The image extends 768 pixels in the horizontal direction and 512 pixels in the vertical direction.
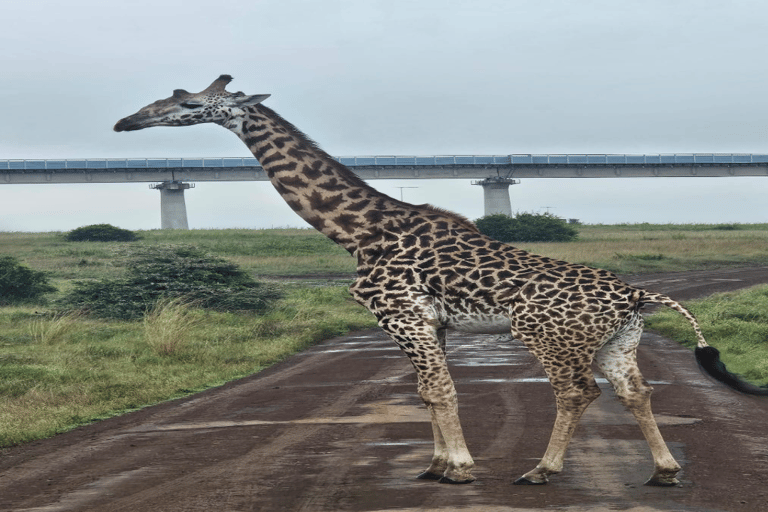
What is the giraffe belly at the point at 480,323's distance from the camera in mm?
8391

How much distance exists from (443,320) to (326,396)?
5099 mm

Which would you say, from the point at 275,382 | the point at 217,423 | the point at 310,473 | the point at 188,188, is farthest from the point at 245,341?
the point at 188,188

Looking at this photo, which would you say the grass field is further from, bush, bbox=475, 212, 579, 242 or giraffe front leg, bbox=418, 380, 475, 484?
bush, bbox=475, 212, 579, 242

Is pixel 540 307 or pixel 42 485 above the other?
pixel 540 307

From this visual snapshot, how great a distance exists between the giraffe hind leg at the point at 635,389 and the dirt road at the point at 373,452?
200 mm

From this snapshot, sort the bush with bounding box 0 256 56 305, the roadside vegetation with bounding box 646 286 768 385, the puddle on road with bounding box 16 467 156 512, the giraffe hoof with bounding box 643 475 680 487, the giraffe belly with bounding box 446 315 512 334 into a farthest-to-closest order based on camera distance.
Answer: the bush with bounding box 0 256 56 305, the roadside vegetation with bounding box 646 286 768 385, the giraffe belly with bounding box 446 315 512 334, the giraffe hoof with bounding box 643 475 680 487, the puddle on road with bounding box 16 467 156 512

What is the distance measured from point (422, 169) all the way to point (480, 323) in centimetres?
8357

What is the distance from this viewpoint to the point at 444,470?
8.33 metres

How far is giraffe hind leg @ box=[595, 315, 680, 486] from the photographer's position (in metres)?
7.90

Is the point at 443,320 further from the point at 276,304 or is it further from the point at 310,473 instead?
the point at 276,304

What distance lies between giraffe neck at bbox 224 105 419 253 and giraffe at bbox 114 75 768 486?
0.02m

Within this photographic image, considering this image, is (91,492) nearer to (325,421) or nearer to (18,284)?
(325,421)

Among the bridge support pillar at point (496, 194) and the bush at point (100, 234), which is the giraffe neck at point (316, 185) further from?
the bridge support pillar at point (496, 194)

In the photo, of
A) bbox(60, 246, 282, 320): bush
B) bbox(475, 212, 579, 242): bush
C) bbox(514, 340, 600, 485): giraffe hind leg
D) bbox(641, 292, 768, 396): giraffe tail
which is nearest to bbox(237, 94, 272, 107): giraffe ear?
bbox(514, 340, 600, 485): giraffe hind leg
